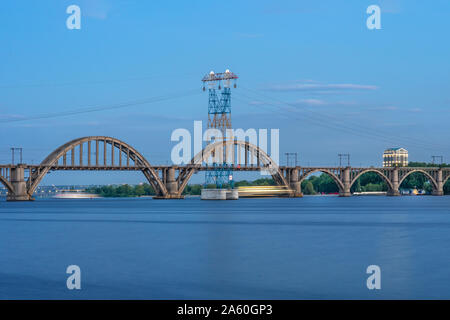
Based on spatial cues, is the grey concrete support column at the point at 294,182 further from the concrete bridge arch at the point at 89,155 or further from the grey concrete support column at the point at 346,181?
the concrete bridge arch at the point at 89,155

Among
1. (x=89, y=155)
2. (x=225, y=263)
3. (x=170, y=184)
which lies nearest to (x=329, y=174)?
(x=170, y=184)

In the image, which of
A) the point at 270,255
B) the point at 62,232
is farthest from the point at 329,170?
the point at 270,255

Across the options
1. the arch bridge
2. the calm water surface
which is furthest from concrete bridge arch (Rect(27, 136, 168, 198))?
the calm water surface

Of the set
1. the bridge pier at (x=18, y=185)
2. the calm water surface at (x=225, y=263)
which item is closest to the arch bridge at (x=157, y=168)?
the bridge pier at (x=18, y=185)

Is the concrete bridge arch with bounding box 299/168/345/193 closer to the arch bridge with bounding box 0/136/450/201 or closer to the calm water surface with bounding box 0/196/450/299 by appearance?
the arch bridge with bounding box 0/136/450/201

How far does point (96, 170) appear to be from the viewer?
13275 centimetres

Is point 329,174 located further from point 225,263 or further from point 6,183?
point 225,263

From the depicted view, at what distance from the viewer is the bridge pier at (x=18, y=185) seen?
12417cm

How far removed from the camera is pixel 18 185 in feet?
424

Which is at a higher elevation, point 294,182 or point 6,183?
point 6,183

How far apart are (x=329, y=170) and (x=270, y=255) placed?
485 feet

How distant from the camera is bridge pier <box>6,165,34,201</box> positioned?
407ft

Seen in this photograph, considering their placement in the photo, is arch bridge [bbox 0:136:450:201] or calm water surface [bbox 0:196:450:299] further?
arch bridge [bbox 0:136:450:201]
